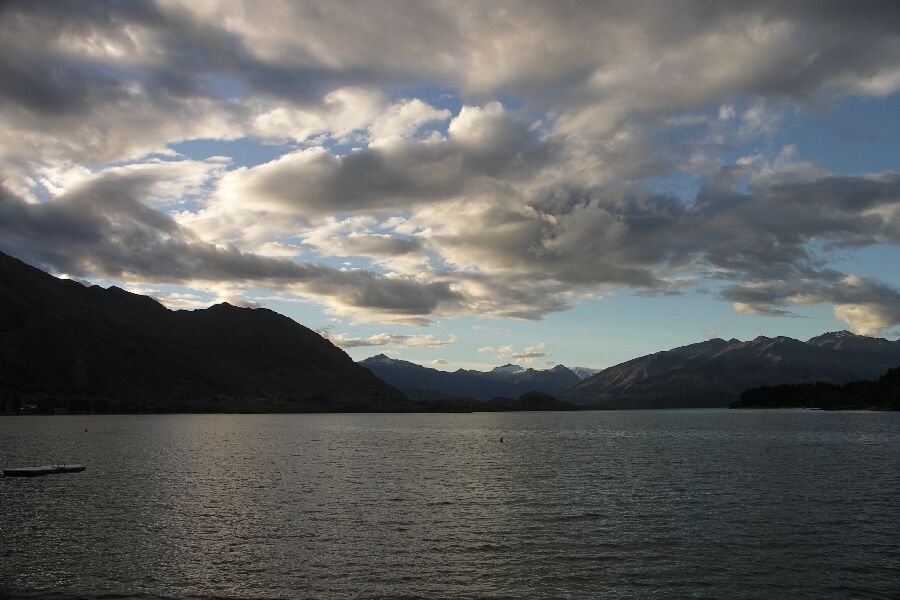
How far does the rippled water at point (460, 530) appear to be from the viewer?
48250 millimetres

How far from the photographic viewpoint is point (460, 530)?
215 ft

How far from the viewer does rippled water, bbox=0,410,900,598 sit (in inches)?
1900

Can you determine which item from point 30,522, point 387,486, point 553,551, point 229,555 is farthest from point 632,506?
point 30,522

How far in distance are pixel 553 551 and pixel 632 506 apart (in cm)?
2359

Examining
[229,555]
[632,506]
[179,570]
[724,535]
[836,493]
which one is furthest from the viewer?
[836,493]

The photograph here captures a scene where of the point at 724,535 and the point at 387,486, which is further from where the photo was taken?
the point at 387,486

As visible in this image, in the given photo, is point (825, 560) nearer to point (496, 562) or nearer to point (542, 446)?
point (496, 562)

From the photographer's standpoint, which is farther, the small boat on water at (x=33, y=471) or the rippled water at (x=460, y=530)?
the small boat on water at (x=33, y=471)

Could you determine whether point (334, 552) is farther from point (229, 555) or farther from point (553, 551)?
point (553, 551)

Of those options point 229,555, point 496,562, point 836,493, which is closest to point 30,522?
point 229,555

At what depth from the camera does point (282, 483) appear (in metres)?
99.8

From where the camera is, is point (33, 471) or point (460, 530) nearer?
point (460, 530)

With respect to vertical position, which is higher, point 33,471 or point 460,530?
point 33,471

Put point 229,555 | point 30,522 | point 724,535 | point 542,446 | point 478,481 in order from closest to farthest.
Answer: point 229,555, point 724,535, point 30,522, point 478,481, point 542,446
